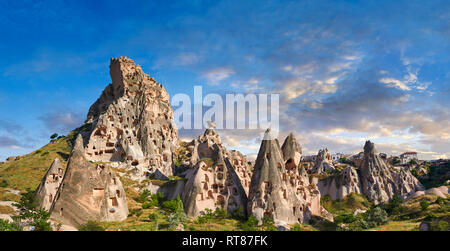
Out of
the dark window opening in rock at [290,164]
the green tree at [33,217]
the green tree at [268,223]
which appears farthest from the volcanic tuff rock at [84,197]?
the dark window opening in rock at [290,164]

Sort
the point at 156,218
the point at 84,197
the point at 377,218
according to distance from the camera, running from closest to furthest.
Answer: the point at 156,218 < the point at 84,197 < the point at 377,218

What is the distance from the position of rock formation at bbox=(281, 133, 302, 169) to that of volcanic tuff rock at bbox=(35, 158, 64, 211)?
1730 inches

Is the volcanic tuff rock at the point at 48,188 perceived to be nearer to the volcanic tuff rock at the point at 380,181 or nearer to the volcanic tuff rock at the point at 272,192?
→ the volcanic tuff rock at the point at 272,192

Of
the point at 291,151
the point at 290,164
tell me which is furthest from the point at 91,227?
the point at 291,151

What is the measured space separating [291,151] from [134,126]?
2057 inches

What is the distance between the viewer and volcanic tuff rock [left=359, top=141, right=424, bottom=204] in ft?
244

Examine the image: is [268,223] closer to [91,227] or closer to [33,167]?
[91,227]

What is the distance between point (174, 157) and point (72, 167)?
55.1 meters

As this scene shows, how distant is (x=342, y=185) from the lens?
2958 inches

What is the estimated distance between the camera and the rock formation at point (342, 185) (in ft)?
245

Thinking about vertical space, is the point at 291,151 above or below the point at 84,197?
above

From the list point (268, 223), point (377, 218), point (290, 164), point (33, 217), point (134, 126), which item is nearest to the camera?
point (33, 217)

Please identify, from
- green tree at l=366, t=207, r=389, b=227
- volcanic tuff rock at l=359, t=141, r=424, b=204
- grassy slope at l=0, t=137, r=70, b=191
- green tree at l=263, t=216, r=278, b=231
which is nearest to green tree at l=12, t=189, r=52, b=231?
grassy slope at l=0, t=137, r=70, b=191

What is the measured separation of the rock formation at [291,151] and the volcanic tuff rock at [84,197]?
3526cm
